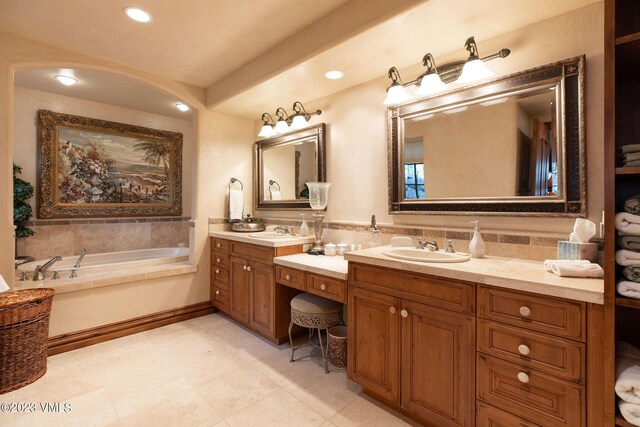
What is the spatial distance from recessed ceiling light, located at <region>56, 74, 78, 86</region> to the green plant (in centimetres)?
101

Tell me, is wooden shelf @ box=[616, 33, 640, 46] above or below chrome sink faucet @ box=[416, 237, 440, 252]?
above

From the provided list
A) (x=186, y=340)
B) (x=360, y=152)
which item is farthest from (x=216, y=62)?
(x=186, y=340)

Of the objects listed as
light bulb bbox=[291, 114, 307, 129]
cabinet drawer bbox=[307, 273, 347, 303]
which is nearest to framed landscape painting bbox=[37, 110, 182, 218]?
light bulb bbox=[291, 114, 307, 129]

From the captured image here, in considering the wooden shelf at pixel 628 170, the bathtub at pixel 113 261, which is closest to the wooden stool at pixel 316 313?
the wooden shelf at pixel 628 170

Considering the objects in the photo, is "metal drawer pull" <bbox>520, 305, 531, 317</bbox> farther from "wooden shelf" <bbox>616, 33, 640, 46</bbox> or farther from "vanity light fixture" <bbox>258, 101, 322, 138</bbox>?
"vanity light fixture" <bbox>258, 101, 322, 138</bbox>

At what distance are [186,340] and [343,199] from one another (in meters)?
1.93

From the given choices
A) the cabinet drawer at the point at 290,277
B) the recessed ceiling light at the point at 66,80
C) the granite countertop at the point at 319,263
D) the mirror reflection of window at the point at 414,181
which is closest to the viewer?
the granite countertop at the point at 319,263

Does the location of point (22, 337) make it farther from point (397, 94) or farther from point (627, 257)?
point (627, 257)

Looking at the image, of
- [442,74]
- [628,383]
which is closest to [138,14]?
[442,74]

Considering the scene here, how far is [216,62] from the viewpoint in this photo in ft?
8.89

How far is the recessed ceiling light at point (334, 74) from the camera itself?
7.69 ft

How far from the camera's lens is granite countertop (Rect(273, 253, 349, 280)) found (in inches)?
79.1

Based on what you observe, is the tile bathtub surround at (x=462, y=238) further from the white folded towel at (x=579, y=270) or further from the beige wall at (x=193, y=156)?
the beige wall at (x=193, y=156)

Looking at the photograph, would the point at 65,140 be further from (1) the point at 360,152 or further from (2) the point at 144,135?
(1) the point at 360,152
